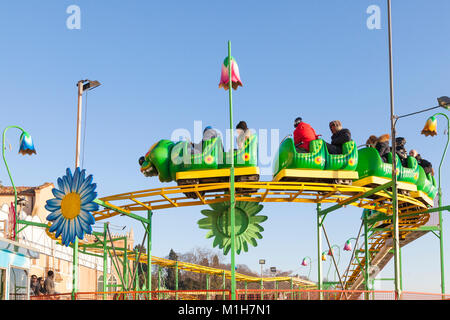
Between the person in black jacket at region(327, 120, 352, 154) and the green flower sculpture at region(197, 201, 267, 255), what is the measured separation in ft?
9.95

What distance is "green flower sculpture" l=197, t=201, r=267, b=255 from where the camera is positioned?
18.4 metres

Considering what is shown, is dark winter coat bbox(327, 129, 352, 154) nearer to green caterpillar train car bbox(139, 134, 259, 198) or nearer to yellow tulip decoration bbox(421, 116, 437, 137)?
green caterpillar train car bbox(139, 134, 259, 198)

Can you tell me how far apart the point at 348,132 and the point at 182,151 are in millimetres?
5373

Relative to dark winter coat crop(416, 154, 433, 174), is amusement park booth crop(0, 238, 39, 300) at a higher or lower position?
lower

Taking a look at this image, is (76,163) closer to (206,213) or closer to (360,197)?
(206,213)

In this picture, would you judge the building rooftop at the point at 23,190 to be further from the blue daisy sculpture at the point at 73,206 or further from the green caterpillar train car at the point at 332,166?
the green caterpillar train car at the point at 332,166

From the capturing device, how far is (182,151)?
17.1 meters

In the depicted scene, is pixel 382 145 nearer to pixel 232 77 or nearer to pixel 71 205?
pixel 232 77

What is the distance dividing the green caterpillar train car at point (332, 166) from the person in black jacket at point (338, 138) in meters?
0.20

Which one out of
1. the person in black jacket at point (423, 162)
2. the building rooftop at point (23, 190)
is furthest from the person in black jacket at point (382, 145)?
the building rooftop at point (23, 190)

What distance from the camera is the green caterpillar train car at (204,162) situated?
1662 cm

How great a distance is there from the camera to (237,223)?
725 inches

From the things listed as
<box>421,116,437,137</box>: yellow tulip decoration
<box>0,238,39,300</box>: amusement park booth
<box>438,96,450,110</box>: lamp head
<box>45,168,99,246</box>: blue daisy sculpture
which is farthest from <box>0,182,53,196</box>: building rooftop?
<box>438,96,450,110</box>: lamp head

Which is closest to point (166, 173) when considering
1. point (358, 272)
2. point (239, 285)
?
point (358, 272)
